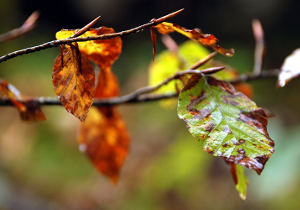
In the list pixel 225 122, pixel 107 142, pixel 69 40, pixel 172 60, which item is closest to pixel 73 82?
pixel 69 40

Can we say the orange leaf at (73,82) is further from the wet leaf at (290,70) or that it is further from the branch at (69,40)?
the wet leaf at (290,70)

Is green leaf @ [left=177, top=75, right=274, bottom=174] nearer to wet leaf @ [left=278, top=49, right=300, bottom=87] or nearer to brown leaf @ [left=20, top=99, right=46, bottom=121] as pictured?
wet leaf @ [left=278, top=49, right=300, bottom=87]

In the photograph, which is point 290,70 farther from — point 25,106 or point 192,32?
point 25,106

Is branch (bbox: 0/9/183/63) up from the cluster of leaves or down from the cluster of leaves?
up

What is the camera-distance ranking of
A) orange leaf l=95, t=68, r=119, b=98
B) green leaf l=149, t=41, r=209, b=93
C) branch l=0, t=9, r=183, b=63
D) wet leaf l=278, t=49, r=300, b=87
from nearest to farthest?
branch l=0, t=9, r=183, b=63
wet leaf l=278, t=49, r=300, b=87
orange leaf l=95, t=68, r=119, b=98
green leaf l=149, t=41, r=209, b=93

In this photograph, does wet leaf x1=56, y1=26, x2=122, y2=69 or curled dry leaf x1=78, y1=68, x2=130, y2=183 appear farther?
curled dry leaf x1=78, y1=68, x2=130, y2=183

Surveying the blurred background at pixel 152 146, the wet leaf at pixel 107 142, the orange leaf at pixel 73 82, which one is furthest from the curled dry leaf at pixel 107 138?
the blurred background at pixel 152 146

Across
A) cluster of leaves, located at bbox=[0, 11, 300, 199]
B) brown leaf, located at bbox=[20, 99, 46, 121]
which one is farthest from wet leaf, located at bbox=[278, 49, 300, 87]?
brown leaf, located at bbox=[20, 99, 46, 121]

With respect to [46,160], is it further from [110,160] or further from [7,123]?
[110,160]
